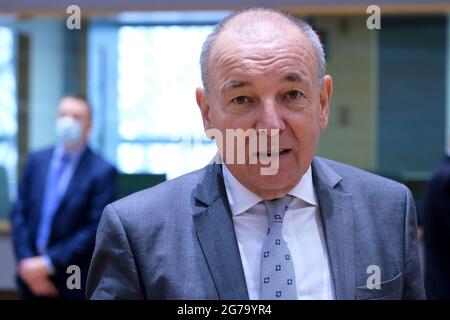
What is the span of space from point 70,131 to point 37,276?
50cm

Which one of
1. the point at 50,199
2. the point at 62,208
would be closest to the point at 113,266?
the point at 62,208

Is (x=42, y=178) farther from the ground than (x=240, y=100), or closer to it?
closer to it

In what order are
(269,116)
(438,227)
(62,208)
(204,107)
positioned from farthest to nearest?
(438,227), (62,208), (204,107), (269,116)

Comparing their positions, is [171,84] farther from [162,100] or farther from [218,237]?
[218,237]

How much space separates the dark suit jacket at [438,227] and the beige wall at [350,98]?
226 mm

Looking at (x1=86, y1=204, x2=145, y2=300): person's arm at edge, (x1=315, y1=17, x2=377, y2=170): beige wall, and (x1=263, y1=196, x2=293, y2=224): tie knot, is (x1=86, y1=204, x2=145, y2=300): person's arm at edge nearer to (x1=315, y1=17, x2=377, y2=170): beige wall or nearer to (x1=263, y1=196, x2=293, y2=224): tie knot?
(x1=263, y1=196, x2=293, y2=224): tie knot

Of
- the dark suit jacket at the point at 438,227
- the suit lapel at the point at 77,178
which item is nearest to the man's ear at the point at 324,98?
the suit lapel at the point at 77,178

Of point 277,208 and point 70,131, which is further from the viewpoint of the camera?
point 70,131

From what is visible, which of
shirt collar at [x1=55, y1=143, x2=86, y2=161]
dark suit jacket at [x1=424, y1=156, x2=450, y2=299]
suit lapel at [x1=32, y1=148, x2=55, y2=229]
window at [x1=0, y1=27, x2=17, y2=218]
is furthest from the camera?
window at [x1=0, y1=27, x2=17, y2=218]

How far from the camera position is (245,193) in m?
1.09

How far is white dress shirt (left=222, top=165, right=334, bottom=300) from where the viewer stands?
1.05 m

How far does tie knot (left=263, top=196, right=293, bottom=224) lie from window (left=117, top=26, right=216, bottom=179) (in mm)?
207

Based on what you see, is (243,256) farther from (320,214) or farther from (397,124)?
(397,124)

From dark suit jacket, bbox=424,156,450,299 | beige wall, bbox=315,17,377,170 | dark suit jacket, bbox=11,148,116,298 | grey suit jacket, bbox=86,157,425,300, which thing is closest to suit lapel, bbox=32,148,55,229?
dark suit jacket, bbox=11,148,116,298
